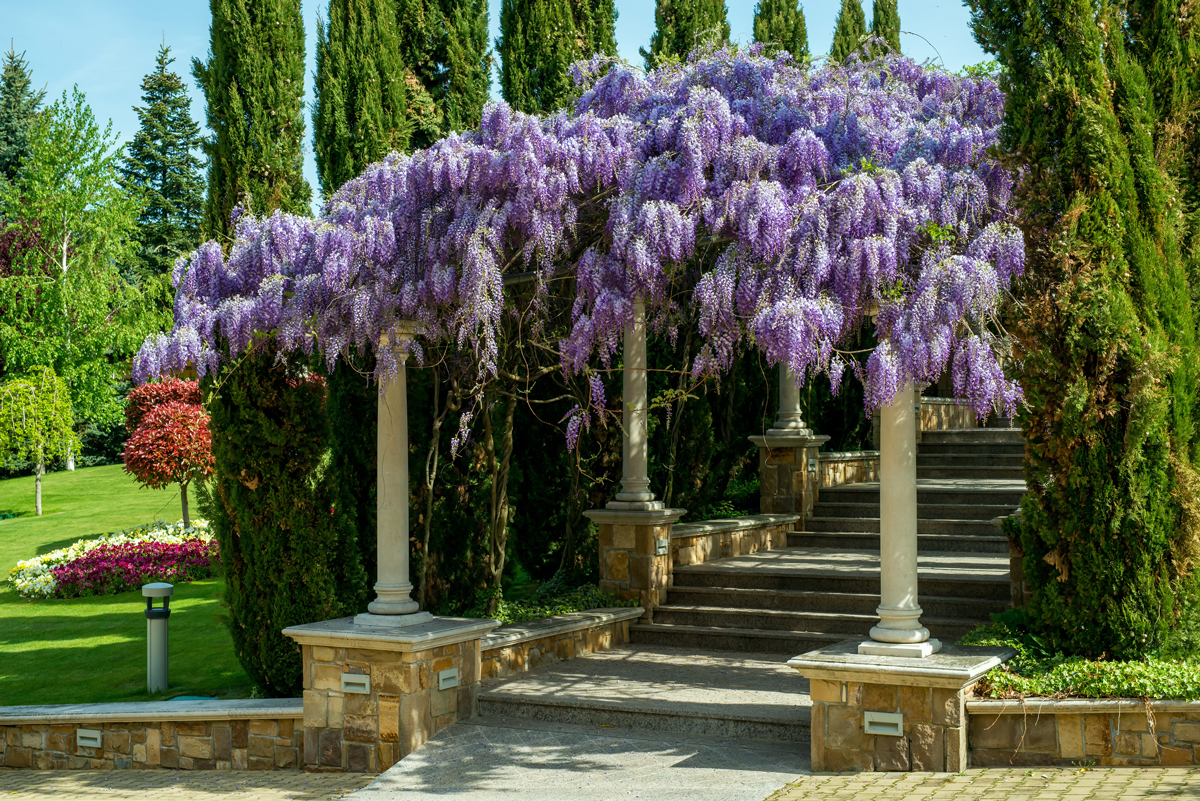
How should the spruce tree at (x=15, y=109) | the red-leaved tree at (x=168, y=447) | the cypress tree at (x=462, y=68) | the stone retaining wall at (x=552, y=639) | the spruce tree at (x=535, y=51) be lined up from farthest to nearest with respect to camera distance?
the spruce tree at (x=15, y=109) < the red-leaved tree at (x=168, y=447) < the spruce tree at (x=535, y=51) < the cypress tree at (x=462, y=68) < the stone retaining wall at (x=552, y=639)

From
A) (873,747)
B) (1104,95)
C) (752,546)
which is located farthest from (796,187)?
(752,546)

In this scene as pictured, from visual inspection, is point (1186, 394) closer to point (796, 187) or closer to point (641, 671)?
point (796, 187)

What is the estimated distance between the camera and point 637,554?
8.19 meters

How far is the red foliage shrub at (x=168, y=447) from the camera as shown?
14.3 meters

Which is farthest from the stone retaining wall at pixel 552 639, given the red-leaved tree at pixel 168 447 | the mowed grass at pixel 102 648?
the red-leaved tree at pixel 168 447

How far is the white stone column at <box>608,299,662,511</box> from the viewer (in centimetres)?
810

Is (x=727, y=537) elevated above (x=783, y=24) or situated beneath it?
situated beneath

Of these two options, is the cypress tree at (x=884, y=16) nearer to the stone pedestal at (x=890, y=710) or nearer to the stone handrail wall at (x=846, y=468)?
the stone handrail wall at (x=846, y=468)

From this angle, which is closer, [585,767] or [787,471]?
[585,767]

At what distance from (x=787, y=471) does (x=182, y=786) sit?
6.15 meters

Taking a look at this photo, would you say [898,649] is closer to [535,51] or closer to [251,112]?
[251,112]

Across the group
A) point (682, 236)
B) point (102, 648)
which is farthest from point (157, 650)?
point (682, 236)

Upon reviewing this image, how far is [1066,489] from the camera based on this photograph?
17.6ft

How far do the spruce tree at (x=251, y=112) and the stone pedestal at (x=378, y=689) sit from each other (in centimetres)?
285
